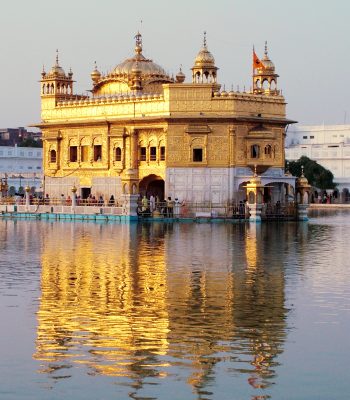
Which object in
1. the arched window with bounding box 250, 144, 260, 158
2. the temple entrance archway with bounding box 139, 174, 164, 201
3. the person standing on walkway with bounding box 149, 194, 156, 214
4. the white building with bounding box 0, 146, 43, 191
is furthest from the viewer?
the white building with bounding box 0, 146, 43, 191

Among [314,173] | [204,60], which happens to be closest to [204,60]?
[204,60]

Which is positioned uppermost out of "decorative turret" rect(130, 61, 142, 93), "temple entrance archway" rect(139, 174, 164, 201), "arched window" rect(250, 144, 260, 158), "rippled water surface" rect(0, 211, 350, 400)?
"decorative turret" rect(130, 61, 142, 93)

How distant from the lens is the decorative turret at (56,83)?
47188 millimetres

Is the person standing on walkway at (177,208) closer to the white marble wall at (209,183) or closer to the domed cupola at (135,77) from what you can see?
the white marble wall at (209,183)

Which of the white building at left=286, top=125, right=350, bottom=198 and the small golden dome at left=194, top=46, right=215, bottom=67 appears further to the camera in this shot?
the white building at left=286, top=125, right=350, bottom=198

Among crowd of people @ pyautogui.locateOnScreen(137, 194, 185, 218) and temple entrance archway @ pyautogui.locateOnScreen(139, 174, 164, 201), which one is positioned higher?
temple entrance archway @ pyautogui.locateOnScreen(139, 174, 164, 201)

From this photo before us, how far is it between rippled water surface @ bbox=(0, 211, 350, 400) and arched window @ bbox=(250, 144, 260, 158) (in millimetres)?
17899

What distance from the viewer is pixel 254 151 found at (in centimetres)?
4122

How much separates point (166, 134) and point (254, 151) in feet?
11.8

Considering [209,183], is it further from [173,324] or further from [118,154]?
[173,324]

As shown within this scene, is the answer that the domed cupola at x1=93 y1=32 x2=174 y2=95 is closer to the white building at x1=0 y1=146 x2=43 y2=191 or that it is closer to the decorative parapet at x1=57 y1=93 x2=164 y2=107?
the decorative parapet at x1=57 y1=93 x2=164 y2=107

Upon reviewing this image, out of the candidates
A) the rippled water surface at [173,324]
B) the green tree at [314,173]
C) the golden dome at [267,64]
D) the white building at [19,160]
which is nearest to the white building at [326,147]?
the green tree at [314,173]

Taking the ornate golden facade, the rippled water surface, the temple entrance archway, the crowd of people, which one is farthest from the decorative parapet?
the rippled water surface

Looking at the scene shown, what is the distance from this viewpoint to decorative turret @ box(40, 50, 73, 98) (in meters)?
47.2
